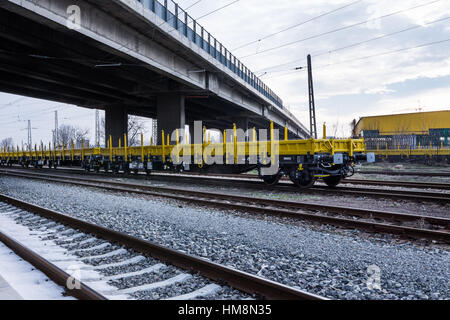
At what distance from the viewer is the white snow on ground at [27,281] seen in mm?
3037

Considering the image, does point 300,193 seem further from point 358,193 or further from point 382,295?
point 382,295

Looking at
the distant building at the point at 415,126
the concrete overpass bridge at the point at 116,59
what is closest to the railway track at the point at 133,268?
the concrete overpass bridge at the point at 116,59

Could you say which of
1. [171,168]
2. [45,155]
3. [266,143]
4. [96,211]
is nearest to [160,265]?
[96,211]

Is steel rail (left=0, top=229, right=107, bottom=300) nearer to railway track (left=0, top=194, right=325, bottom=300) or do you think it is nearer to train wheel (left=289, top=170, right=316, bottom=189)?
railway track (left=0, top=194, right=325, bottom=300)

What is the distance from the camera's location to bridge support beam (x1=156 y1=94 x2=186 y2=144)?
83.0 feet

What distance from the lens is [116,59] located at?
19078mm

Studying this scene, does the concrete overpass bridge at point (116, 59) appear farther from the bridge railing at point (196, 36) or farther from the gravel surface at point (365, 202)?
the gravel surface at point (365, 202)

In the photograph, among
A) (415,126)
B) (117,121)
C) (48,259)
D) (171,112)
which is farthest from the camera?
(415,126)

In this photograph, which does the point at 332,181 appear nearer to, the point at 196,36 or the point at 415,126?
the point at 196,36

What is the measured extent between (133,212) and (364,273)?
18.1ft

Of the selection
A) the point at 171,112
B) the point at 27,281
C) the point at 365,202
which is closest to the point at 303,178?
the point at 365,202

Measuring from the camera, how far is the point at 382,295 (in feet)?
10.2

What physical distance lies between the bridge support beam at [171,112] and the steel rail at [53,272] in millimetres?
20932

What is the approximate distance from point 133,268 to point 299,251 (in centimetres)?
234
